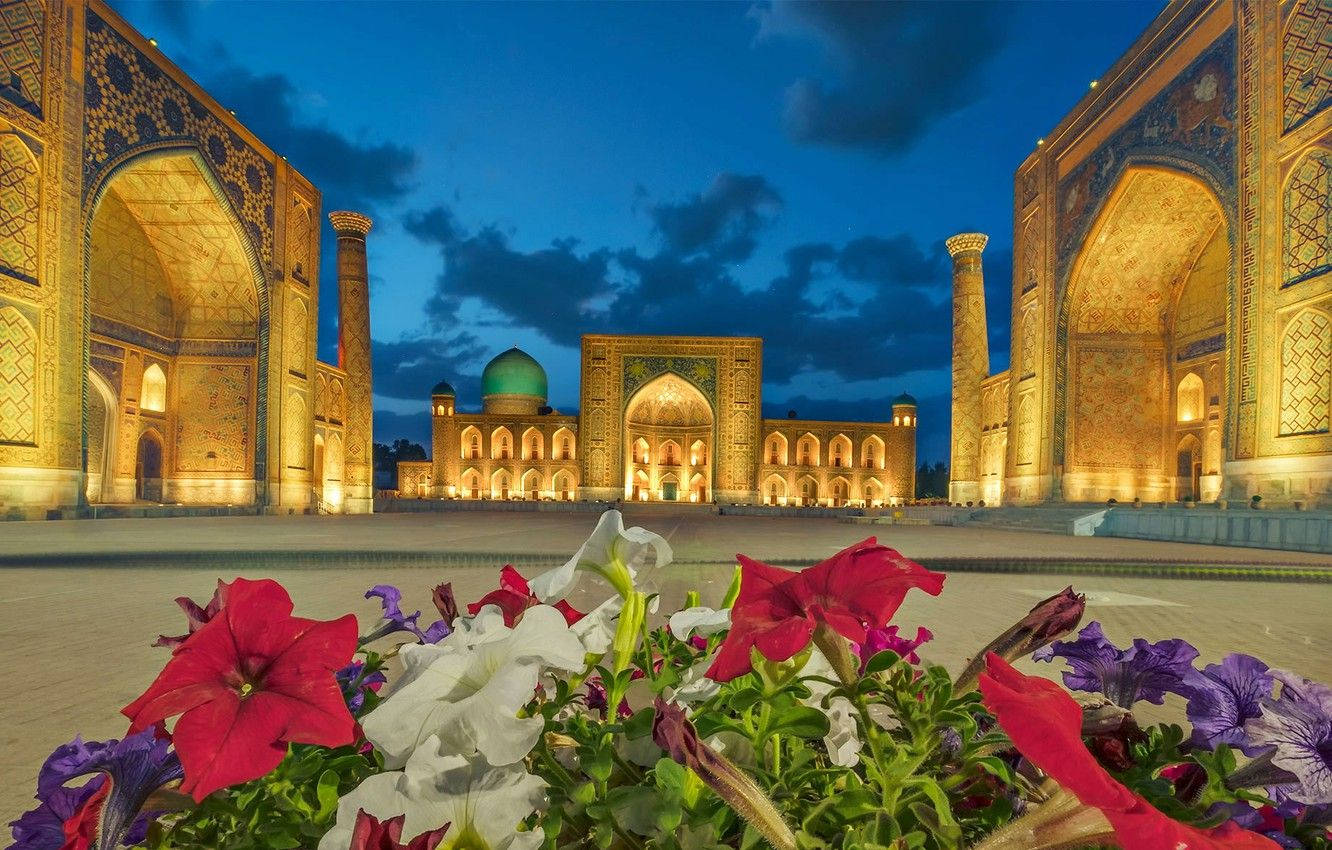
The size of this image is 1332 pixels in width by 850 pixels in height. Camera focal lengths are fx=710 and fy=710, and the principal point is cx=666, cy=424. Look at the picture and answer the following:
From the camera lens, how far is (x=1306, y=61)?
8.78 meters

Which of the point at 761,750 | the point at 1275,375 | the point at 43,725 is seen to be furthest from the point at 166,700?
the point at 1275,375

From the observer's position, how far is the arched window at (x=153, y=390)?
14.8m

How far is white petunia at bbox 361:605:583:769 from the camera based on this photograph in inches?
14.0

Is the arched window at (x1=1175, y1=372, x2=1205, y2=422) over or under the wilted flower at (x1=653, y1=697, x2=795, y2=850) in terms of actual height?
over

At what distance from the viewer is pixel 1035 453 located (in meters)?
15.1

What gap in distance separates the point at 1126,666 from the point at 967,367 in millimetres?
20023

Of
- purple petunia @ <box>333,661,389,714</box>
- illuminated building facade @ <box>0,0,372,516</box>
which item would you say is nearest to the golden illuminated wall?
illuminated building facade @ <box>0,0,372,516</box>

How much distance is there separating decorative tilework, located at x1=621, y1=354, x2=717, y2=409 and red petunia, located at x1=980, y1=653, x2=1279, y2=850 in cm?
2488

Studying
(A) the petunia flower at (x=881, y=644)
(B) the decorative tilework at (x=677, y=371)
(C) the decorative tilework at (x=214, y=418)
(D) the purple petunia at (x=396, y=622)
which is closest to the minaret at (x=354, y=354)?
(C) the decorative tilework at (x=214, y=418)

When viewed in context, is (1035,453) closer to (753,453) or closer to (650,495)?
(753,453)

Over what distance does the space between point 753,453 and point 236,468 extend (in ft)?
51.5

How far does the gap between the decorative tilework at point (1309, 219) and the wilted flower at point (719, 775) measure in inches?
441

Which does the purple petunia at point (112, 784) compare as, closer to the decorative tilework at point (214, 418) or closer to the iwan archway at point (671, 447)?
the decorative tilework at point (214, 418)

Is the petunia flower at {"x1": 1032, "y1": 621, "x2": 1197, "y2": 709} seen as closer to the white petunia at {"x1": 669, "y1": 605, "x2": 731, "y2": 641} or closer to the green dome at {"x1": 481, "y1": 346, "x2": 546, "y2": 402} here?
the white petunia at {"x1": 669, "y1": 605, "x2": 731, "y2": 641}
